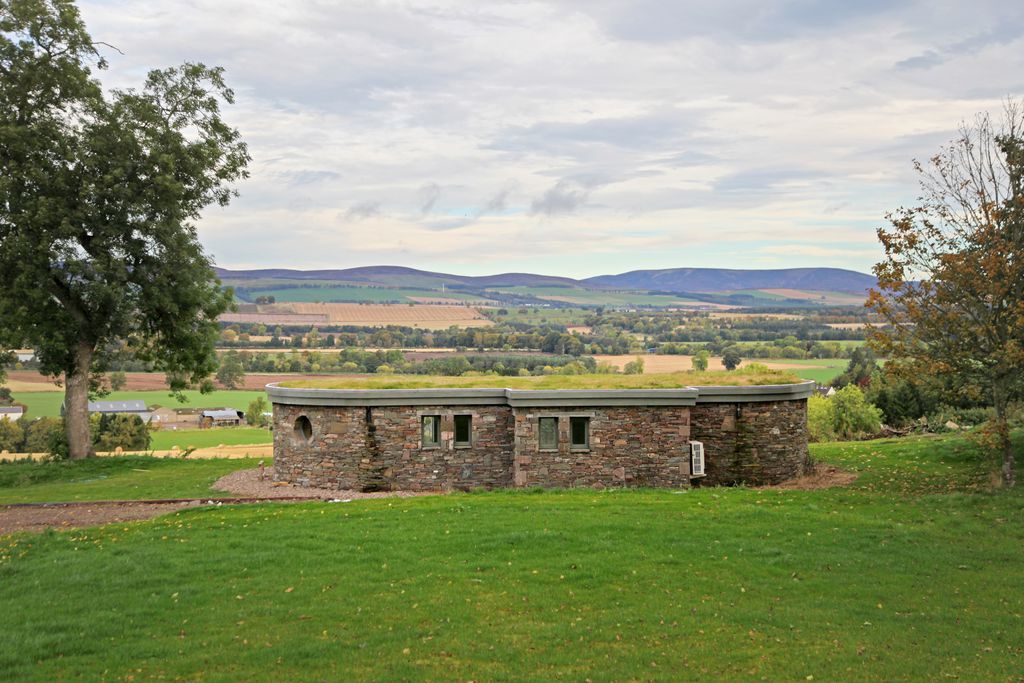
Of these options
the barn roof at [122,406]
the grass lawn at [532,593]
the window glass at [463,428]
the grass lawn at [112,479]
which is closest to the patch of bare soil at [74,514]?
the grass lawn at [112,479]

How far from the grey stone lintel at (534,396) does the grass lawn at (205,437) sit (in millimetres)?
35044

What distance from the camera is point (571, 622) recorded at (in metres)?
11.1

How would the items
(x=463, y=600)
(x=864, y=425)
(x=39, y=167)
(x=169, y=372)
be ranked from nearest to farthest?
(x=463, y=600) < (x=39, y=167) < (x=169, y=372) < (x=864, y=425)

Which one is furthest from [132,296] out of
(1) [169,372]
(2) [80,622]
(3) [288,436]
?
(2) [80,622]

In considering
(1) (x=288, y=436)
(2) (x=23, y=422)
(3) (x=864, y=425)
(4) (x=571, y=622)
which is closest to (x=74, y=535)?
(1) (x=288, y=436)

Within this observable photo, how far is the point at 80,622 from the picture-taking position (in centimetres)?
1089

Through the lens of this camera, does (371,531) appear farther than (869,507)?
No

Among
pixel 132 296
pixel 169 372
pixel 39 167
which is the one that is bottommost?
pixel 169 372

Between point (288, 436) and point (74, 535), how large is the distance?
26.1 ft

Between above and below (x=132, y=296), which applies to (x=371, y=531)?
below

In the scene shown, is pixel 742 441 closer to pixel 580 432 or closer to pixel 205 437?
pixel 580 432

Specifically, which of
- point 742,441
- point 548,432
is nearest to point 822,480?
point 742,441

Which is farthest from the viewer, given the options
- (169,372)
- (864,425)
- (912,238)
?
(864,425)

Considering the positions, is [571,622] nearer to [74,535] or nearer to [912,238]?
[74,535]
